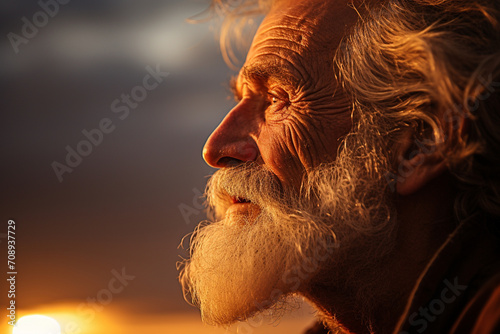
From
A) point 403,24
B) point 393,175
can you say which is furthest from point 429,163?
point 403,24

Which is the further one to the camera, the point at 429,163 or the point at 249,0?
the point at 249,0

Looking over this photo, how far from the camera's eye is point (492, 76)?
4.98ft

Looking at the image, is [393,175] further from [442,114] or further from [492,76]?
[492,76]

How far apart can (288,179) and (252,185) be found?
0.14 m

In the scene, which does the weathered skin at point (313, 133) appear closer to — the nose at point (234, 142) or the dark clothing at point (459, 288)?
the nose at point (234, 142)

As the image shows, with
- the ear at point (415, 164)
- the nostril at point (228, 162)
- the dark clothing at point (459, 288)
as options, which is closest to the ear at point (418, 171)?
the ear at point (415, 164)

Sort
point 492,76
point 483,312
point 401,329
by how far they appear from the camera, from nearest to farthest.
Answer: point 483,312 < point 401,329 < point 492,76

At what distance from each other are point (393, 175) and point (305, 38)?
62 centimetres

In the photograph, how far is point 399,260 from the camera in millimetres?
1684

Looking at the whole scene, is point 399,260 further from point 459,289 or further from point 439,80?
point 439,80

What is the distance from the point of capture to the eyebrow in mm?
1812

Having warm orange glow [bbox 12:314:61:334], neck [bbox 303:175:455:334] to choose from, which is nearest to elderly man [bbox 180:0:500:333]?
neck [bbox 303:175:455:334]

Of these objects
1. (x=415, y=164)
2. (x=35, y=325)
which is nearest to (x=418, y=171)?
(x=415, y=164)

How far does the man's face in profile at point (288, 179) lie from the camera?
169 cm
